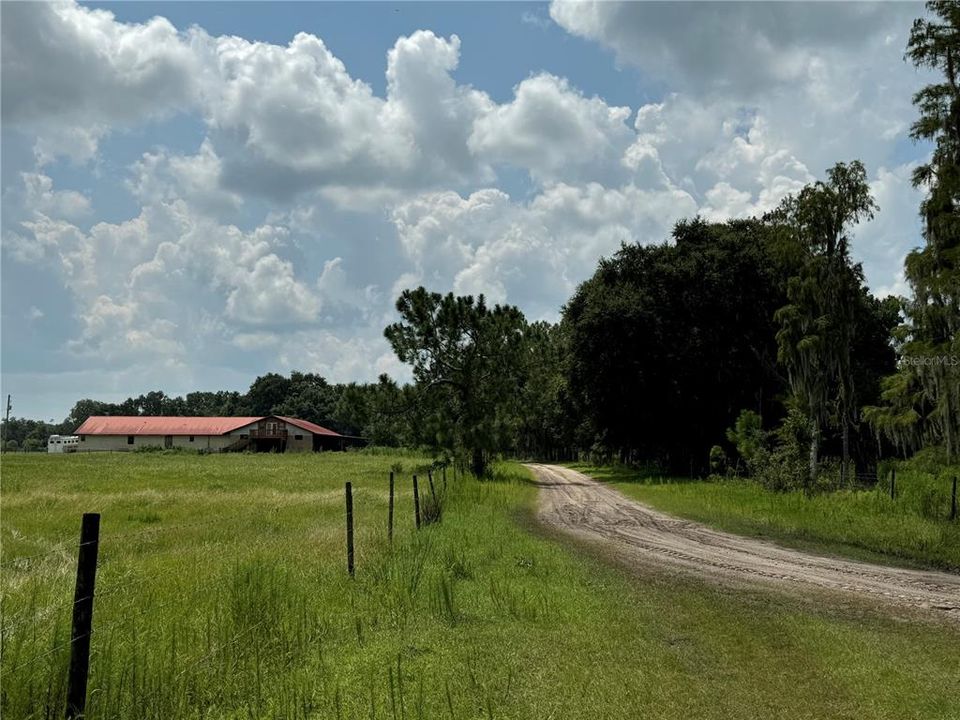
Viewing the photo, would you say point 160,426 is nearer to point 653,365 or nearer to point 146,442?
point 146,442

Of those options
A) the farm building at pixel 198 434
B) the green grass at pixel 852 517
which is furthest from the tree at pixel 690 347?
the farm building at pixel 198 434

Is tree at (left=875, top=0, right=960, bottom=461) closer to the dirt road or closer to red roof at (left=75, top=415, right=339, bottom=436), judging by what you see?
the dirt road

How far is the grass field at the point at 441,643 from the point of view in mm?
5938

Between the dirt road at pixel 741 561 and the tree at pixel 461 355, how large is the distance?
17655mm

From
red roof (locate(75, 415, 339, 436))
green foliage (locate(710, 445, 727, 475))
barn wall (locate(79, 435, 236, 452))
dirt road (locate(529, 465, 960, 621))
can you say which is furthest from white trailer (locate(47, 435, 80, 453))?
dirt road (locate(529, 465, 960, 621))

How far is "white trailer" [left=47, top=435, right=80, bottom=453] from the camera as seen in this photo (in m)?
101

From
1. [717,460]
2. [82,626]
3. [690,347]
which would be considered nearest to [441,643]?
[82,626]

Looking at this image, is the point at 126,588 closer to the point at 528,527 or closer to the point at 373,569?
the point at 373,569

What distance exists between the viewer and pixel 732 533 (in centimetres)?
1770

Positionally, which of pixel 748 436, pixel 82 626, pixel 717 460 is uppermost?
pixel 748 436

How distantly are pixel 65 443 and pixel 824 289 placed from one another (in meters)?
112

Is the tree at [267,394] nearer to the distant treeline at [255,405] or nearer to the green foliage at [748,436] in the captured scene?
the distant treeline at [255,405]

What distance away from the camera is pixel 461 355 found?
4003cm

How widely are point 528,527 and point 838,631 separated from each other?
10441 mm
